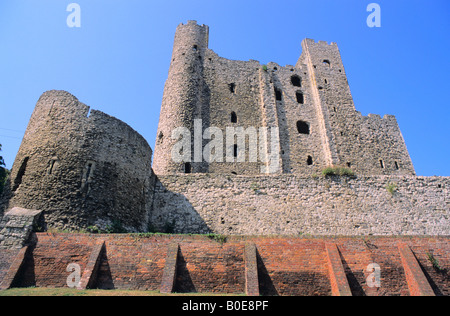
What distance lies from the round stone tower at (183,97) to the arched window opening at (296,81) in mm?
9056

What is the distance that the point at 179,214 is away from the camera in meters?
15.1

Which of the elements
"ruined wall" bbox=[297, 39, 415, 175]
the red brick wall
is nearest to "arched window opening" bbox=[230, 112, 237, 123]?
"ruined wall" bbox=[297, 39, 415, 175]

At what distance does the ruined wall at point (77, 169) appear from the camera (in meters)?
11.3

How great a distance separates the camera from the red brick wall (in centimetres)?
968

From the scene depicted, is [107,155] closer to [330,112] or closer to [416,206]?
[416,206]

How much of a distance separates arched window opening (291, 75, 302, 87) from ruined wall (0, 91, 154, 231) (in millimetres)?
19023

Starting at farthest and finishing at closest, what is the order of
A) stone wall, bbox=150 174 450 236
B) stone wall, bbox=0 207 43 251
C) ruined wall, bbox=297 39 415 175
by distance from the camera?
ruined wall, bbox=297 39 415 175
stone wall, bbox=150 174 450 236
stone wall, bbox=0 207 43 251

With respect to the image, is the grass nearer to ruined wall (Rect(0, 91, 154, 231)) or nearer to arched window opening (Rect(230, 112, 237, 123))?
ruined wall (Rect(0, 91, 154, 231))

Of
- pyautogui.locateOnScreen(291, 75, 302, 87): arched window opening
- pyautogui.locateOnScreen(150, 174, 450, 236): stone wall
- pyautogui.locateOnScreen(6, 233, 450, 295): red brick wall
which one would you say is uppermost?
pyautogui.locateOnScreen(291, 75, 302, 87): arched window opening

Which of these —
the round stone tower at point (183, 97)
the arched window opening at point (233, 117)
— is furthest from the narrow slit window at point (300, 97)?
the round stone tower at point (183, 97)

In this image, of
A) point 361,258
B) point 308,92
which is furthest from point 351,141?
point 361,258

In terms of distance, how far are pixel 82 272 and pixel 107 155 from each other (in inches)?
198

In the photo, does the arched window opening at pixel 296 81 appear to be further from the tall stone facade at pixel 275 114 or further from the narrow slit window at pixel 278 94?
the narrow slit window at pixel 278 94
